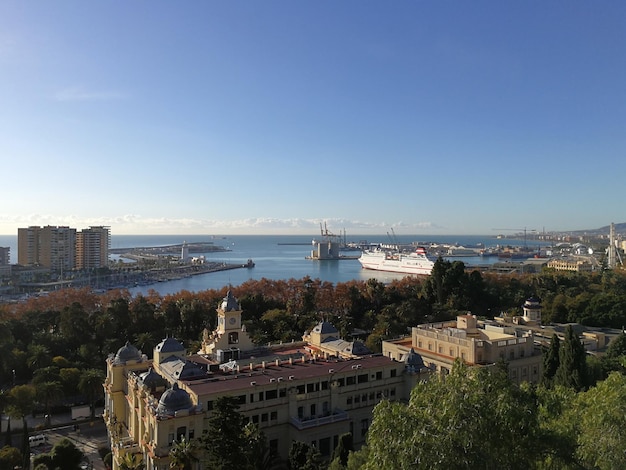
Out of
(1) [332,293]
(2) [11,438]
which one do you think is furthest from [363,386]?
(1) [332,293]

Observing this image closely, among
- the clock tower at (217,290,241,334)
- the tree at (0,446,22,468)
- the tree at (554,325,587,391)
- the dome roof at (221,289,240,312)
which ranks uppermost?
the dome roof at (221,289,240,312)

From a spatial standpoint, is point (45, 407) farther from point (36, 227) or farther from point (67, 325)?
point (36, 227)

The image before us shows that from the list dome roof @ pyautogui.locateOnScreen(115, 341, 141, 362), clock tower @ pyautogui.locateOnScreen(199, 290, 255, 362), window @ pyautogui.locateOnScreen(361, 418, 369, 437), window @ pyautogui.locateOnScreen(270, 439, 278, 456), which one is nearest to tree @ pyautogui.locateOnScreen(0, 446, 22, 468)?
dome roof @ pyautogui.locateOnScreen(115, 341, 141, 362)

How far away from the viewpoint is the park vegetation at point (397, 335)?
38.6 ft

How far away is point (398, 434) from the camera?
37.0 ft

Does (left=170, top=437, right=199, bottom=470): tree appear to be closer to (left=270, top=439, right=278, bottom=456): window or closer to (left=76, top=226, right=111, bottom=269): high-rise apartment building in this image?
(left=270, top=439, right=278, bottom=456): window

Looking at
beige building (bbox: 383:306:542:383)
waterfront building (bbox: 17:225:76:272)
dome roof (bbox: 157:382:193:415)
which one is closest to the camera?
dome roof (bbox: 157:382:193:415)

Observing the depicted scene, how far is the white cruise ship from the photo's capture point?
422ft

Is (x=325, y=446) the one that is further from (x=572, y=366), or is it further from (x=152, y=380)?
(x=572, y=366)

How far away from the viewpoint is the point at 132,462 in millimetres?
20531

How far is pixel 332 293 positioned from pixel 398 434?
4372 centimetres

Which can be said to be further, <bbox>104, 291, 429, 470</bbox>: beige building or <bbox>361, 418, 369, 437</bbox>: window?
<bbox>361, 418, 369, 437</bbox>: window

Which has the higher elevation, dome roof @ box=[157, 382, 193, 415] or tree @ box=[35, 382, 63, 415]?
dome roof @ box=[157, 382, 193, 415]

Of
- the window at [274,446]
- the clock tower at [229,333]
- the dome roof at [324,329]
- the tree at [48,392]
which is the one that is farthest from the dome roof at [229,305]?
the tree at [48,392]
